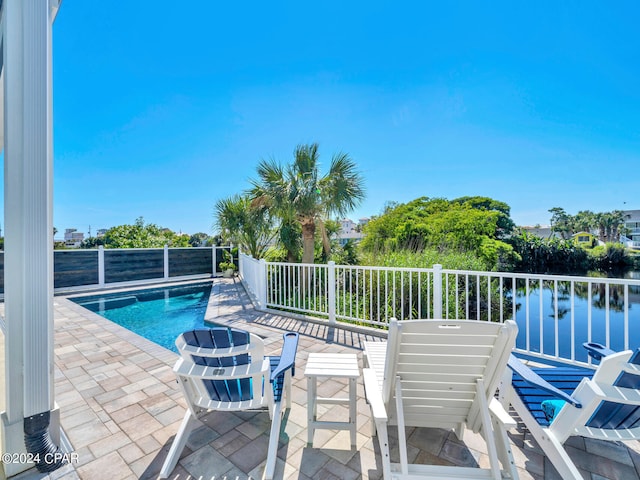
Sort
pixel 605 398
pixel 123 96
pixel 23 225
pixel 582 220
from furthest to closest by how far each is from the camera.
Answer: pixel 582 220, pixel 123 96, pixel 23 225, pixel 605 398

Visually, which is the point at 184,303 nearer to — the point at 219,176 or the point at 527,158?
the point at 219,176

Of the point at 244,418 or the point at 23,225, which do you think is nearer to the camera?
the point at 23,225

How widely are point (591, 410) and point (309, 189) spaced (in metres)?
6.96

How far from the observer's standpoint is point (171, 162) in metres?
15.3

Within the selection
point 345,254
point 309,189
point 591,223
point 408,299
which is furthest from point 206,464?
point 591,223

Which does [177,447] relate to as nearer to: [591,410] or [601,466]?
[591,410]

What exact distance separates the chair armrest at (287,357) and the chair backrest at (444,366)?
2.21 feet

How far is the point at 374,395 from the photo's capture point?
1779 millimetres

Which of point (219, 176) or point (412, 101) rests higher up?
point (412, 101)

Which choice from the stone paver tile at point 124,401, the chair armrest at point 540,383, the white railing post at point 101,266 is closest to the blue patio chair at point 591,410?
the chair armrest at point 540,383

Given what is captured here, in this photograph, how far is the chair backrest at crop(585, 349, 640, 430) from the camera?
145cm

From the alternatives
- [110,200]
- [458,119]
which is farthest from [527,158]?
[110,200]

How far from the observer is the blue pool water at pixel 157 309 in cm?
595

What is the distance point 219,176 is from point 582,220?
55527 mm
